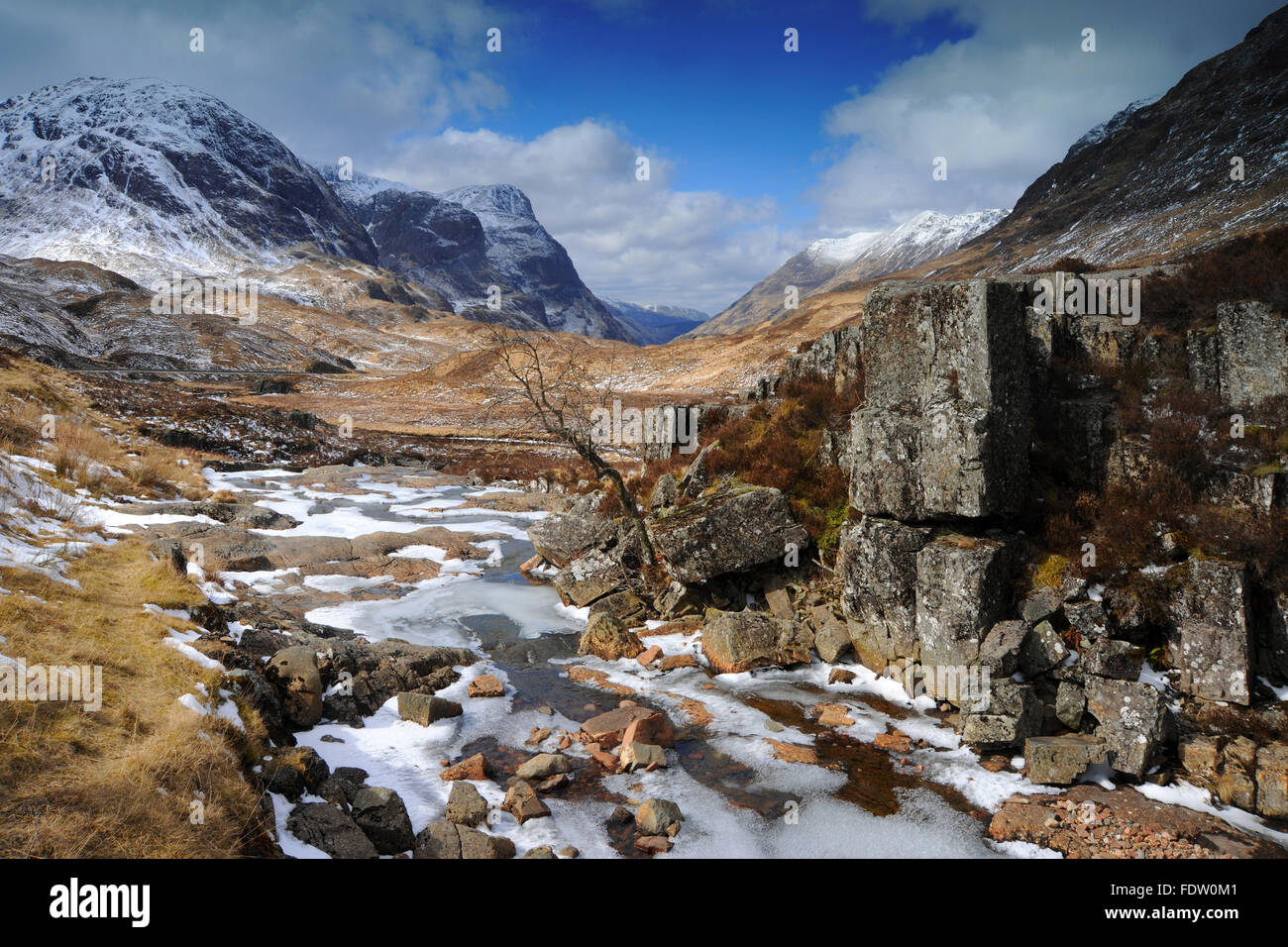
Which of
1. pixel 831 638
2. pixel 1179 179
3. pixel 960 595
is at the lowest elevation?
pixel 831 638

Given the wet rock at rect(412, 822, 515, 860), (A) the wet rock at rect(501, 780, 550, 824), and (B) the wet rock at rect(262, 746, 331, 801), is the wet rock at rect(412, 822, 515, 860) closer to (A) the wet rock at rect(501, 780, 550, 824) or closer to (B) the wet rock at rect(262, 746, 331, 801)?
(A) the wet rock at rect(501, 780, 550, 824)

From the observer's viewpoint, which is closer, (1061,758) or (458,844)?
(458,844)

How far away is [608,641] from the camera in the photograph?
1522 cm

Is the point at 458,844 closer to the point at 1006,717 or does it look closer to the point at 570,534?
the point at 1006,717

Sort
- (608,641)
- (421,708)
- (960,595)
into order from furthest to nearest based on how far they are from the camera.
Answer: (608,641)
(960,595)
(421,708)

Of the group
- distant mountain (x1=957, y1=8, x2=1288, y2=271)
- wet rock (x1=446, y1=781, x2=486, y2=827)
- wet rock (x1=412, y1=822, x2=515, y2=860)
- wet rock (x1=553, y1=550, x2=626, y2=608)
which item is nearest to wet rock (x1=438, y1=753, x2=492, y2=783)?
wet rock (x1=446, y1=781, x2=486, y2=827)

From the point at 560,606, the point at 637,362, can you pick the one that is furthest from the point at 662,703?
the point at 637,362

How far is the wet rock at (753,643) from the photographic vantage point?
45.8 ft

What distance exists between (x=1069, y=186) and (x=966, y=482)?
176210 mm

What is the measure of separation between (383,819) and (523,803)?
71.9 inches

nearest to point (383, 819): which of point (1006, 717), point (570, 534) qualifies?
point (1006, 717)

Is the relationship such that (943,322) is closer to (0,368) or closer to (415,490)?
(415,490)

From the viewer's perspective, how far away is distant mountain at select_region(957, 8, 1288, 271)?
71.7m

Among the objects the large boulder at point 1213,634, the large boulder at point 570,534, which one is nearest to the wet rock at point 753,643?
the large boulder at point 570,534
